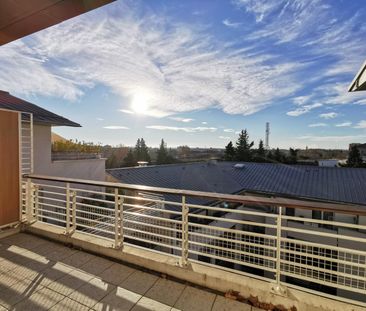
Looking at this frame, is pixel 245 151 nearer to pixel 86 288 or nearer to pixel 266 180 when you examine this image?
pixel 266 180

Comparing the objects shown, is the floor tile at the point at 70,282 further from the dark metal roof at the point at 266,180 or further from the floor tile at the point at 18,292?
the dark metal roof at the point at 266,180

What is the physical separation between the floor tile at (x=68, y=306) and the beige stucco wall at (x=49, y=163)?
22.3 ft

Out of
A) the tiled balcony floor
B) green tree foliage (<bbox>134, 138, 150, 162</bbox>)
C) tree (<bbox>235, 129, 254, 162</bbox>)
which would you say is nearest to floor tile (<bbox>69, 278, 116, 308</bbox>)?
the tiled balcony floor

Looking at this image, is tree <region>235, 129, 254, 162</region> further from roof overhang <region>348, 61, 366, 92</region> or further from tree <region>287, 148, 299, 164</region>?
roof overhang <region>348, 61, 366, 92</region>

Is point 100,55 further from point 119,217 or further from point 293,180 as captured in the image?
point 293,180

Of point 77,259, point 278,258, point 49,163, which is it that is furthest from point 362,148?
point 77,259

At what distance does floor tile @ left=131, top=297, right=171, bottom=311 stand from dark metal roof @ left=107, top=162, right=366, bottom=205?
925 cm

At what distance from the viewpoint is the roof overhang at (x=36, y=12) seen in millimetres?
1490

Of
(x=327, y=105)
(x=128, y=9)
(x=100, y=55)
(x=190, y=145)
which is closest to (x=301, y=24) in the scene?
(x=128, y=9)

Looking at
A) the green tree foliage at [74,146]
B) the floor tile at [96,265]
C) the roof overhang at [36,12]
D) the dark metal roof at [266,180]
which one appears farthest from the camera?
the dark metal roof at [266,180]

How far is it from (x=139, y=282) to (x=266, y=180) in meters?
14.0

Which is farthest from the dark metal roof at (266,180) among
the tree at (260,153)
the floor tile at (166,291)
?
the tree at (260,153)

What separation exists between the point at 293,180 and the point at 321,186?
1.68 metres

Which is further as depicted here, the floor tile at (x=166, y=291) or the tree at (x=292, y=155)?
the tree at (x=292, y=155)
